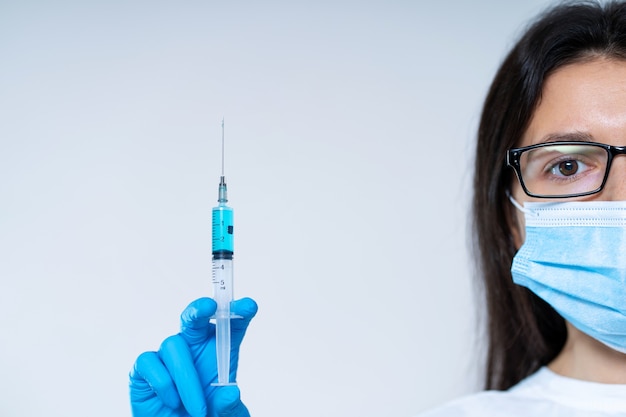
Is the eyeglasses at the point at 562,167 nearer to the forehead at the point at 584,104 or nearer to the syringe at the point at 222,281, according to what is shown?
the forehead at the point at 584,104

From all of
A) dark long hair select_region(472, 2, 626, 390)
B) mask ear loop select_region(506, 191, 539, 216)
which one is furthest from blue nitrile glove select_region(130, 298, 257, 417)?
dark long hair select_region(472, 2, 626, 390)

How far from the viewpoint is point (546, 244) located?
1584 mm

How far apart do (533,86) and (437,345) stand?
3.27ft

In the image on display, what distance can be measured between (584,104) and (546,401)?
29.9 inches

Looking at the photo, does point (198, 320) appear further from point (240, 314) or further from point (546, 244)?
point (546, 244)

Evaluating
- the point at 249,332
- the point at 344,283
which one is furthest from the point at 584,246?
the point at 249,332

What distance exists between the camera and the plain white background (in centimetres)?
197

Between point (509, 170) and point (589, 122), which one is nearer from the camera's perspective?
point (589, 122)

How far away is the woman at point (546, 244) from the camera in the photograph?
1453 mm

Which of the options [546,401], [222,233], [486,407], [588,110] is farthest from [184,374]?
[588,110]

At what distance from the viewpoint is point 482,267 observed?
2.04 meters

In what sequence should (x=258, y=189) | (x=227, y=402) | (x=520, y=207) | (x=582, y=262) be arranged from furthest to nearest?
(x=258, y=189) < (x=520, y=207) < (x=582, y=262) < (x=227, y=402)

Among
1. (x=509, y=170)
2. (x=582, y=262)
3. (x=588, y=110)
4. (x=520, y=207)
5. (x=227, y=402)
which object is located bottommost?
(x=227, y=402)

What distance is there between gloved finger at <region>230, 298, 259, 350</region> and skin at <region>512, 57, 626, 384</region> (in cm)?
73
